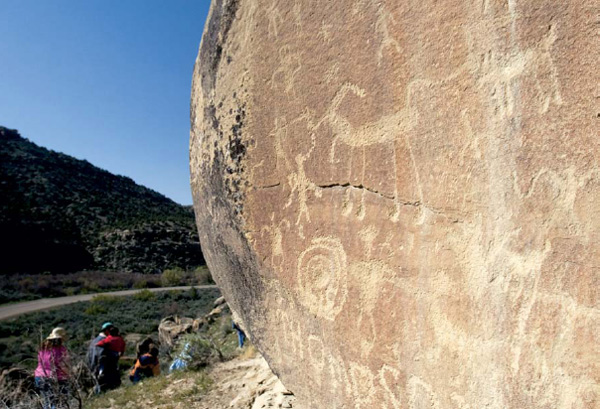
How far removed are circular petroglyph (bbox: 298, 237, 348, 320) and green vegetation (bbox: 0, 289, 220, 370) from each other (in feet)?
23.1

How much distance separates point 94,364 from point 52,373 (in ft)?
3.41

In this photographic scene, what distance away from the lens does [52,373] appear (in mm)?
3836

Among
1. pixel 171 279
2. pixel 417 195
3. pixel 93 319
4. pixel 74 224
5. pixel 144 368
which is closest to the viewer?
pixel 417 195

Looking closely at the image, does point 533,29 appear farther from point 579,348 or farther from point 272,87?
point 272,87

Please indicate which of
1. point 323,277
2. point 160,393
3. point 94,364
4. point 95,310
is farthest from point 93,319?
point 323,277

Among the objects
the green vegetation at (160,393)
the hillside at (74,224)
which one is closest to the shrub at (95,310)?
the green vegetation at (160,393)

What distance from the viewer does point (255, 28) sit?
1972 mm

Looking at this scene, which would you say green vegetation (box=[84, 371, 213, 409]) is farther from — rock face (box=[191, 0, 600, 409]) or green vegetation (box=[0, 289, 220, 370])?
green vegetation (box=[0, 289, 220, 370])

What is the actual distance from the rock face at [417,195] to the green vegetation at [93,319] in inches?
274

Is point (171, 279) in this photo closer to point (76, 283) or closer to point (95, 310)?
point (76, 283)

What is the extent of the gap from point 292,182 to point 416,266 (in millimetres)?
661

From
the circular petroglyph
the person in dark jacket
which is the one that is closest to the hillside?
the person in dark jacket

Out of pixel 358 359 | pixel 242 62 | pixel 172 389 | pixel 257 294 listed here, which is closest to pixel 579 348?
pixel 358 359

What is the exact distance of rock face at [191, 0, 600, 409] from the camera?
1.19 meters
